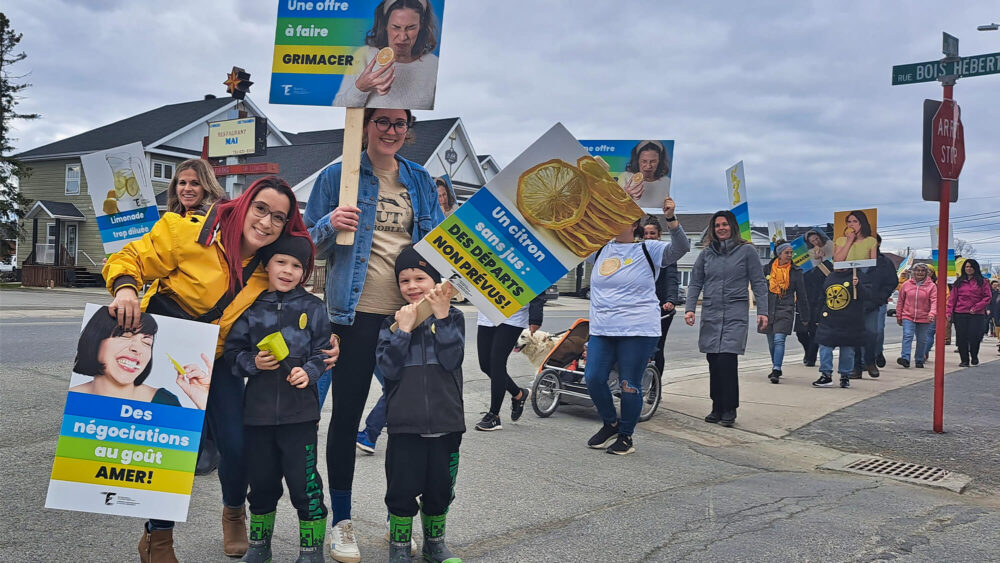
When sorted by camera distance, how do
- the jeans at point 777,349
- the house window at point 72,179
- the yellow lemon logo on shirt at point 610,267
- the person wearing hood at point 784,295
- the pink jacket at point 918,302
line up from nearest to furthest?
the yellow lemon logo on shirt at point 610,267, the jeans at point 777,349, the person wearing hood at point 784,295, the pink jacket at point 918,302, the house window at point 72,179

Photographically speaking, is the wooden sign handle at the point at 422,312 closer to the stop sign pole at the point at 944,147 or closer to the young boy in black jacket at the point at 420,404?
the young boy in black jacket at the point at 420,404

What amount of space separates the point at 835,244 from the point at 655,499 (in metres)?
6.68

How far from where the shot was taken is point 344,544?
354cm

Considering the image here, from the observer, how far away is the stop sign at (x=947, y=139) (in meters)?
7.32

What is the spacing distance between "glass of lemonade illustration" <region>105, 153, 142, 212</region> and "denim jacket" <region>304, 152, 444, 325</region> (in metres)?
3.37

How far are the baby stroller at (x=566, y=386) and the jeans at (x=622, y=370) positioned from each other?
136 cm

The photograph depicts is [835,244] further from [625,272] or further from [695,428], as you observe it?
[625,272]

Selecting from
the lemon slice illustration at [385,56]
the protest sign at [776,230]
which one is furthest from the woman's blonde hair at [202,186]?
the protest sign at [776,230]

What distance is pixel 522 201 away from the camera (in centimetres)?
349

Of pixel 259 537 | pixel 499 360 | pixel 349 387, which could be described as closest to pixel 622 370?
pixel 499 360

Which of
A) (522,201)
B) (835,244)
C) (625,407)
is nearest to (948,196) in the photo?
(835,244)

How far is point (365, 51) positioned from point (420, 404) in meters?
1.54

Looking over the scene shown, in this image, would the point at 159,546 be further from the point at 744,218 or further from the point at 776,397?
the point at 776,397

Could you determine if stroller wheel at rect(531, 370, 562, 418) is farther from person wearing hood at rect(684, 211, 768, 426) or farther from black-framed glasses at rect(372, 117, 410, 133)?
black-framed glasses at rect(372, 117, 410, 133)
